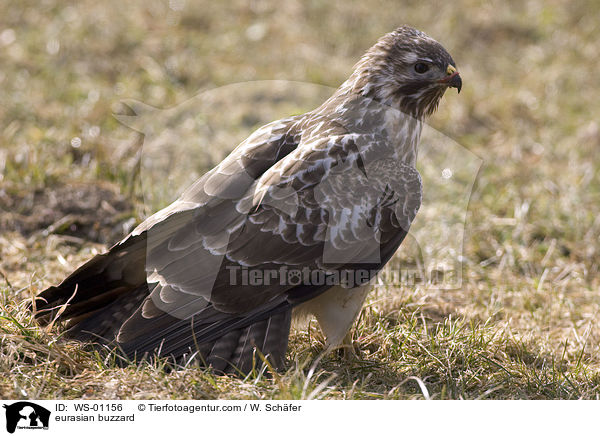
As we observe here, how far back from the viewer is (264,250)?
3766 mm

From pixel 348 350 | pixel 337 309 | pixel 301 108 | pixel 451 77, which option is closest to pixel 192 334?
pixel 337 309

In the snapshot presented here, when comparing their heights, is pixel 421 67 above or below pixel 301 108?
above

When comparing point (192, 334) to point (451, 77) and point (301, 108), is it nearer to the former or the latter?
point (451, 77)

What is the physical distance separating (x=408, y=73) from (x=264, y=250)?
4.51 feet

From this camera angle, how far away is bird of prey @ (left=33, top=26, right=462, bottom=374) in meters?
3.73

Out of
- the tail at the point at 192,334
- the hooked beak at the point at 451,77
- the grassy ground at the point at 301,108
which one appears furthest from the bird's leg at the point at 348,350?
the hooked beak at the point at 451,77

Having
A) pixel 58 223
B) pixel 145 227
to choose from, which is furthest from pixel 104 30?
pixel 145 227

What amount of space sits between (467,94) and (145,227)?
517 centimetres

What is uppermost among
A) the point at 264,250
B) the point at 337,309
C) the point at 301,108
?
the point at 264,250

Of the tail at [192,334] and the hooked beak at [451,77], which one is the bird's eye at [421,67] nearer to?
the hooked beak at [451,77]
